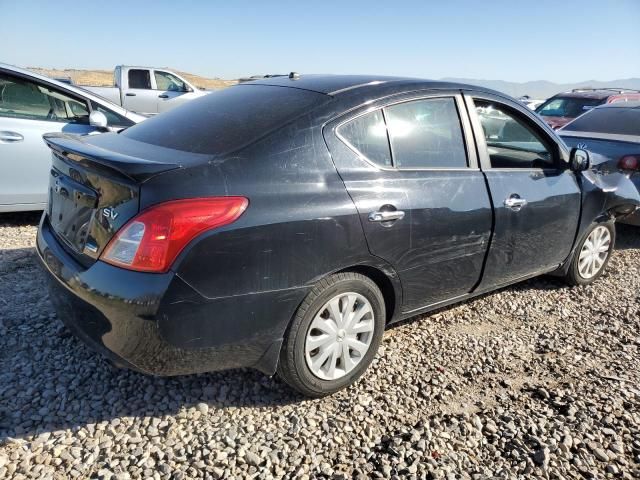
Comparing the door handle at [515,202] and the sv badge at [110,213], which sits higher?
the sv badge at [110,213]

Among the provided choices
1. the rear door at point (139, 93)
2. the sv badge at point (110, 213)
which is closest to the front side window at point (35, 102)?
the sv badge at point (110, 213)

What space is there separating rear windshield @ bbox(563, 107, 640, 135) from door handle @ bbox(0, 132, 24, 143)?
642cm

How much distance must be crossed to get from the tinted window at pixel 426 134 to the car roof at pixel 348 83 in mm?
125

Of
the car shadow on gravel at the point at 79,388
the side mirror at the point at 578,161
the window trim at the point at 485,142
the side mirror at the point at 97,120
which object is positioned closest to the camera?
the car shadow on gravel at the point at 79,388

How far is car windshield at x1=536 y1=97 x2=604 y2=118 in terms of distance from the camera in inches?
440

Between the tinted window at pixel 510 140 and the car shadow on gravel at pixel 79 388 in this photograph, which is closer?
the car shadow on gravel at pixel 79 388

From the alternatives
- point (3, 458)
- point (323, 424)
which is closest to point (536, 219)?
point (323, 424)

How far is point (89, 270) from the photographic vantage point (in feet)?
7.20

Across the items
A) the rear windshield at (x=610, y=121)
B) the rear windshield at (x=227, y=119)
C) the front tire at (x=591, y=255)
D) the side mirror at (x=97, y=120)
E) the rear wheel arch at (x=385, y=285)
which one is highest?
the rear windshield at (x=227, y=119)

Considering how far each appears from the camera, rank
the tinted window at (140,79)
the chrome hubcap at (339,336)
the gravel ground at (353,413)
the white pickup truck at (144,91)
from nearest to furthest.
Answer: the gravel ground at (353,413) < the chrome hubcap at (339,336) < the white pickup truck at (144,91) < the tinted window at (140,79)

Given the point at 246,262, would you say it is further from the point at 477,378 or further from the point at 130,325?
the point at 477,378

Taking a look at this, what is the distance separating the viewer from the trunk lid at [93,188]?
212 centimetres

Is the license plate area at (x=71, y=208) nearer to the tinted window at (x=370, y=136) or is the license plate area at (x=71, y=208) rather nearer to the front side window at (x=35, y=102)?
the tinted window at (x=370, y=136)

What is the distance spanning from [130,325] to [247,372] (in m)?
0.94
